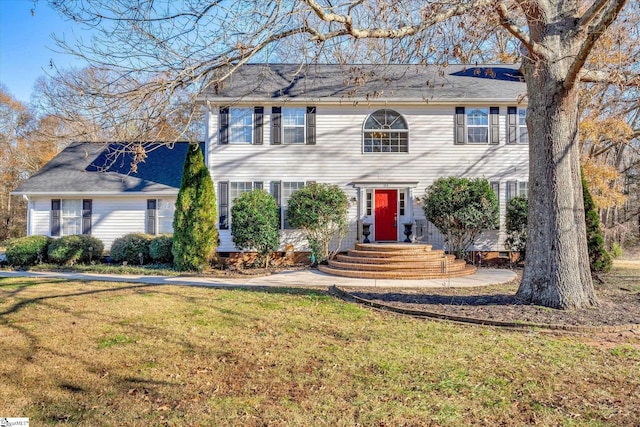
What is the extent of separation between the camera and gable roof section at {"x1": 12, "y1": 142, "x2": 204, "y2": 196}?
14508 mm

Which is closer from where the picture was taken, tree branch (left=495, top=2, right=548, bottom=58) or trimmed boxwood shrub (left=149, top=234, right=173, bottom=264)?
tree branch (left=495, top=2, right=548, bottom=58)

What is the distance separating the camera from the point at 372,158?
1361 centimetres

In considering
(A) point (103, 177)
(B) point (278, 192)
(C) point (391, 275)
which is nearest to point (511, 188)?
(C) point (391, 275)

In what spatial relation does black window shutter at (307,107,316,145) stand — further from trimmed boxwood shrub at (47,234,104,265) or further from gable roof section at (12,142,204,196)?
trimmed boxwood shrub at (47,234,104,265)

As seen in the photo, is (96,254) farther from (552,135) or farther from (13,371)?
(552,135)

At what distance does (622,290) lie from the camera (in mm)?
8188

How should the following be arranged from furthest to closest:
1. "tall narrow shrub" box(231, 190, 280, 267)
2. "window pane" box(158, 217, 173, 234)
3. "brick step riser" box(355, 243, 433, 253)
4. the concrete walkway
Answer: "window pane" box(158, 217, 173, 234), "tall narrow shrub" box(231, 190, 280, 267), "brick step riser" box(355, 243, 433, 253), the concrete walkway

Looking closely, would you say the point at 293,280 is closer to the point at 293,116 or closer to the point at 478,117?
the point at 293,116

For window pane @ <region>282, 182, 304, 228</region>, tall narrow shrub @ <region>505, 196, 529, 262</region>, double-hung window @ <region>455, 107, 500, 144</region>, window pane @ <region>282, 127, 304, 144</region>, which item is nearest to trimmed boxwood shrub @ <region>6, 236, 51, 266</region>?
window pane @ <region>282, 182, 304, 228</region>

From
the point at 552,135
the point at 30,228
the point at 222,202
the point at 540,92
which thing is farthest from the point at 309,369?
the point at 30,228

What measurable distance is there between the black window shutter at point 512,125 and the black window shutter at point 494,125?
0.36 meters

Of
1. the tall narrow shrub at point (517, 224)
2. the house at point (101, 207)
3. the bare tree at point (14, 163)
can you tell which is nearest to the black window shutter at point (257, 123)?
the house at point (101, 207)

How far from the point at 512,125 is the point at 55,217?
17051 mm

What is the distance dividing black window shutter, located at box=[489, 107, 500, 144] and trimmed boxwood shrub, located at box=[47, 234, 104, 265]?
14.0 metres
